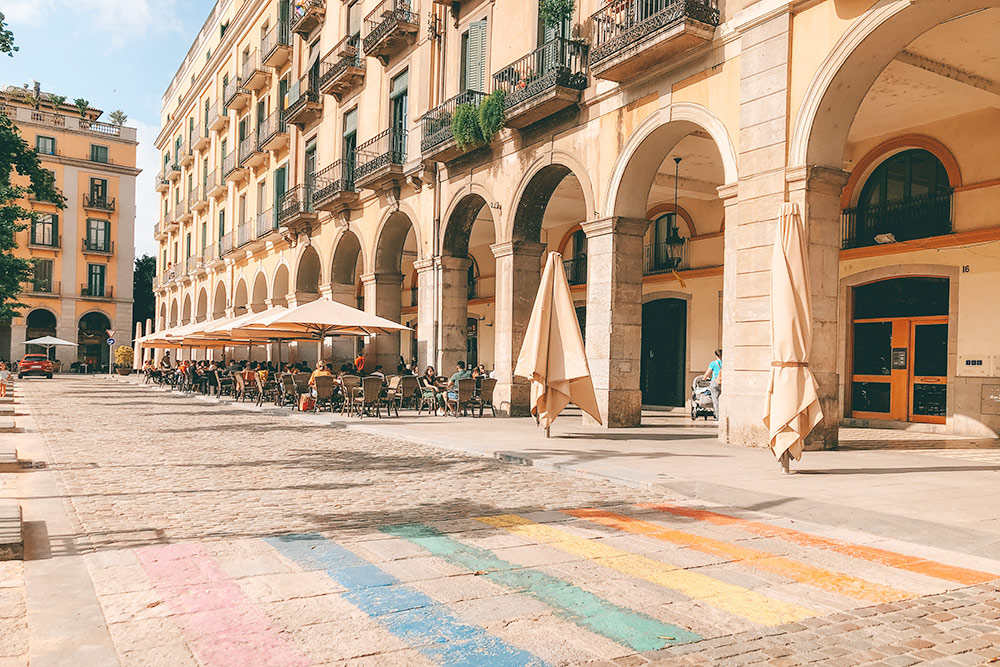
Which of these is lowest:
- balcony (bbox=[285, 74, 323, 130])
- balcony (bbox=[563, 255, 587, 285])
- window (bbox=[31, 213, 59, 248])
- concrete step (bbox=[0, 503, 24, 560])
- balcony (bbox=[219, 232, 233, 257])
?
concrete step (bbox=[0, 503, 24, 560])

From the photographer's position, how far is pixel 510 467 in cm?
945

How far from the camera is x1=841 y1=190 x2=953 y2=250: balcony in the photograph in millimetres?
14641

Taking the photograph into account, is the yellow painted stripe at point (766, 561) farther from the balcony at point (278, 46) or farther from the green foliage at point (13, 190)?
the balcony at point (278, 46)

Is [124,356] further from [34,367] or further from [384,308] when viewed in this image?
[384,308]

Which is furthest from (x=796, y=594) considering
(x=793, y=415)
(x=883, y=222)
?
(x=883, y=222)

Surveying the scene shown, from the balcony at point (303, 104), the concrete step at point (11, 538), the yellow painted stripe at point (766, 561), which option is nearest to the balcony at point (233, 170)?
the balcony at point (303, 104)

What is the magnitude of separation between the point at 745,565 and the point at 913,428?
39.0 ft

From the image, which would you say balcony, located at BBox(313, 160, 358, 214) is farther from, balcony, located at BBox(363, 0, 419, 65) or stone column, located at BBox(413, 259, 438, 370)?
stone column, located at BBox(413, 259, 438, 370)

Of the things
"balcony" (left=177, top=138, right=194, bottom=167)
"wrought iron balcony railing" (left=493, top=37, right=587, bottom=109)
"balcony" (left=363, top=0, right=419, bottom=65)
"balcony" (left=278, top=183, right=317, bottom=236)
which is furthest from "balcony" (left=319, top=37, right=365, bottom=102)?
"balcony" (left=177, top=138, right=194, bottom=167)

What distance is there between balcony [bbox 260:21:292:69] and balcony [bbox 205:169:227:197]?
848cm

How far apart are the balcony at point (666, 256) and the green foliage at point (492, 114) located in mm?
5594

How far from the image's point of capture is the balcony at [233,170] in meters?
35.3

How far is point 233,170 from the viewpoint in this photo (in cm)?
3556

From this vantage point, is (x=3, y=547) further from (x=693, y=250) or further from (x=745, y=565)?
(x=693, y=250)
